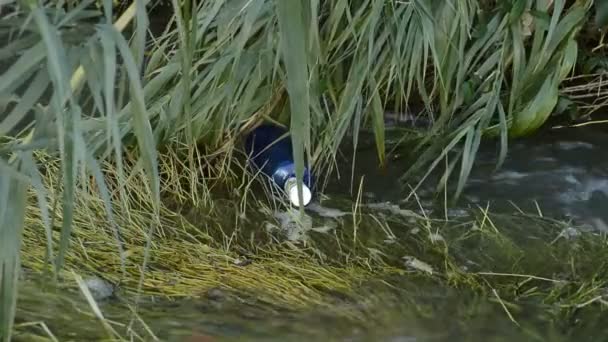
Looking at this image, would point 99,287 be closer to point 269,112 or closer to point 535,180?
point 269,112

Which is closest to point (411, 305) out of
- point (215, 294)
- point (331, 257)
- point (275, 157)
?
point (331, 257)

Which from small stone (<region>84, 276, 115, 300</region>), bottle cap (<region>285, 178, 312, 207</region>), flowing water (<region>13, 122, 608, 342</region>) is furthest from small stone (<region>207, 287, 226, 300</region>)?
bottle cap (<region>285, 178, 312, 207</region>)

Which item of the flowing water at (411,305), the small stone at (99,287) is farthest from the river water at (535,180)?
the small stone at (99,287)

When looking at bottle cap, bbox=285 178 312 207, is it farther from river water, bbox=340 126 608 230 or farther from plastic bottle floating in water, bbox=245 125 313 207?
river water, bbox=340 126 608 230

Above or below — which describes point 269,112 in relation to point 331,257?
above

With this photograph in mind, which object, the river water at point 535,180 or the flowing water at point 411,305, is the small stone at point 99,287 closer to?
the flowing water at point 411,305

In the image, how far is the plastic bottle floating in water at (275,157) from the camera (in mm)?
1648

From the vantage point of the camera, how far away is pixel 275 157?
1713 mm

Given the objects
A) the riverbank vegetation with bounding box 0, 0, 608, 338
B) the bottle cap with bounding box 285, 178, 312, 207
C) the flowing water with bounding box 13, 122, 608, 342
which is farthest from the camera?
the bottle cap with bounding box 285, 178, 312, 207

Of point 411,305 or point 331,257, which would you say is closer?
point 411,305

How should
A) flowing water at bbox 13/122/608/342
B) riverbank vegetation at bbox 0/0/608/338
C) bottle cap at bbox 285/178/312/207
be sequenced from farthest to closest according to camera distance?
bottle cap at bbox 285/178/312/207 → riverbank vegetation at bbox 0/0/608/338 → flowing water at bbox 13/122/608/342

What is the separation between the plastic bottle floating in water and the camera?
165cm

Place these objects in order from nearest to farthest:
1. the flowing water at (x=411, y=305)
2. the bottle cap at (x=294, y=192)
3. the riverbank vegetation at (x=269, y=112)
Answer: the flowing water at (x=411, y=305)
the riverbank vegetation at (x=269, y=112)
the bottle cap at (x=294, y=192)

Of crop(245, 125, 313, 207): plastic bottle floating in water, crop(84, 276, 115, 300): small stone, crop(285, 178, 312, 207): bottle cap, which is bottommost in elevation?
crop(84, 276, 115, 300): small stone
